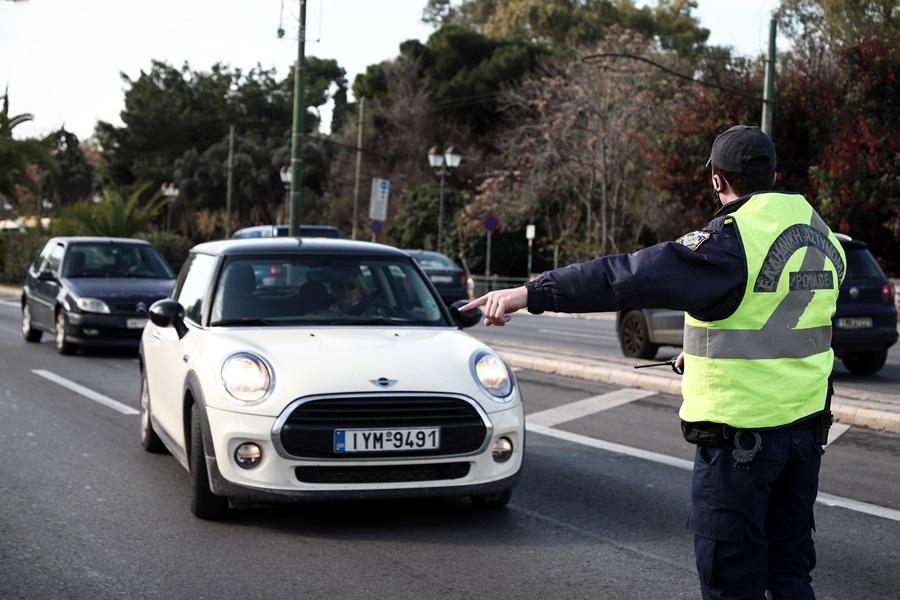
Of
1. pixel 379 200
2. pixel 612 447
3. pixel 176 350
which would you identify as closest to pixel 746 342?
pixel 176 350

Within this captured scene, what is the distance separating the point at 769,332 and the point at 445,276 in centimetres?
2260

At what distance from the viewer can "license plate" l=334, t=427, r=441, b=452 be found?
5621 millimetres

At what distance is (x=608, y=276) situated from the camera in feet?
10.7

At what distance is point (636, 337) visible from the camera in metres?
14.8

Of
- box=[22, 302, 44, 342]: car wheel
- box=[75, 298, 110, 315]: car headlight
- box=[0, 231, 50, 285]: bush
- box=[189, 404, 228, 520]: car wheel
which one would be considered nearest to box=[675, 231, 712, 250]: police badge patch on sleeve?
box=[189, 404, 228, 520]: car wheel

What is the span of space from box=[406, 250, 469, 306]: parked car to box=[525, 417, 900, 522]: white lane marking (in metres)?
16.2

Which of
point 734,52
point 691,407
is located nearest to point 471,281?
point 734,52

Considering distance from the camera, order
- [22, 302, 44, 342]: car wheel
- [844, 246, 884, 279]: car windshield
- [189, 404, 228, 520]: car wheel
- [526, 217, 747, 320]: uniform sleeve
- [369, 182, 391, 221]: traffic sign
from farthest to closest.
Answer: [369, 182, 391, 221]: traffic sign, [22, 302, 44, 342]: car wheel, [844, 246, 884, 279]: car windshield, [189, 404, 228, 520]: car wheel, [526, 217, 747, 320]: uniform sleeve

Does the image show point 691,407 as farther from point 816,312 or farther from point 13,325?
point 13,325

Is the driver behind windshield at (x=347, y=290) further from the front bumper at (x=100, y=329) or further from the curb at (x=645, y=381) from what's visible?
the front bumper at (x=100, y=329)

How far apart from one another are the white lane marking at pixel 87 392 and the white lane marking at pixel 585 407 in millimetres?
3472

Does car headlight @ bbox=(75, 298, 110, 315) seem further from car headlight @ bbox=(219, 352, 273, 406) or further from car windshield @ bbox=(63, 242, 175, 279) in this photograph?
car headlight @ bbox=(219, 352, 273, 406)

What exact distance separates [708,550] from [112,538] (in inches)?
133

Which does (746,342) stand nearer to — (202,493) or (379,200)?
(202,493)
